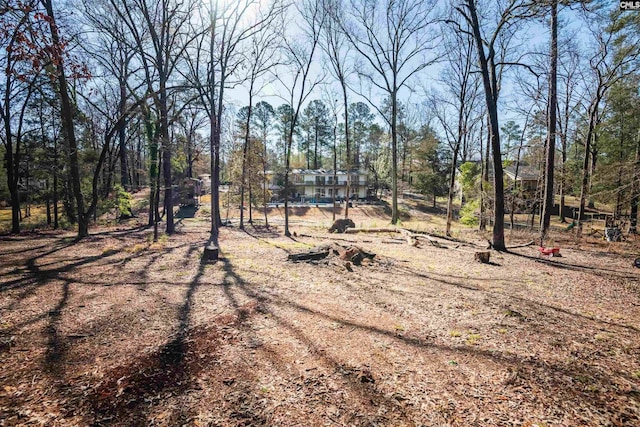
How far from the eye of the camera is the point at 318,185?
48.1 metres

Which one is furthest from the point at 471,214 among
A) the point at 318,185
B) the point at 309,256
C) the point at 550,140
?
the point at 318,185

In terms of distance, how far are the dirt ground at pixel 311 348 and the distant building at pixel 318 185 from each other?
39183 mm

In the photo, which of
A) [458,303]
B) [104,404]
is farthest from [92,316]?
[458,303]

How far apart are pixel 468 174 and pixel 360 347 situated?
751 inches

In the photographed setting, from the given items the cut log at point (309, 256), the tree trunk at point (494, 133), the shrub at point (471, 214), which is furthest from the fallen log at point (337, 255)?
the shrub at point (471, 214)

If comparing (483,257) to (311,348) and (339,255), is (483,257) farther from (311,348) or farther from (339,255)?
(311,348)

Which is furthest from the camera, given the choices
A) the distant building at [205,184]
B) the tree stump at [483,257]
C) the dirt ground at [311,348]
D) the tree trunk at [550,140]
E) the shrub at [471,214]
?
the distant building at [205,184]

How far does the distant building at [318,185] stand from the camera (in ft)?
152

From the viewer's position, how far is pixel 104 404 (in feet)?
8.95

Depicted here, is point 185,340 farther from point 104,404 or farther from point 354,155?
point 354,155

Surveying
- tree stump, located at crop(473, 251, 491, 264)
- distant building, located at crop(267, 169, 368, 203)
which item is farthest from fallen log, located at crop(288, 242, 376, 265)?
distant building, located at crop(267, 169, 368, 203)

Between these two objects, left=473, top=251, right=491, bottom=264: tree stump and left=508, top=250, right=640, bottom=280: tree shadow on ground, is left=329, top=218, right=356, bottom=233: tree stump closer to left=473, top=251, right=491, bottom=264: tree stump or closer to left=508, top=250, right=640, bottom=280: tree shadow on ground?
left=473, top=251, right=491, bottom=264: tree stump

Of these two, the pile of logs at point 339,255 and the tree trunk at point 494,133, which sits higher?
the tree trunk at point 494,133

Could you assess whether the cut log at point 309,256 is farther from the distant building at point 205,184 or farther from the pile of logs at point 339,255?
the distant building at point 205,184
